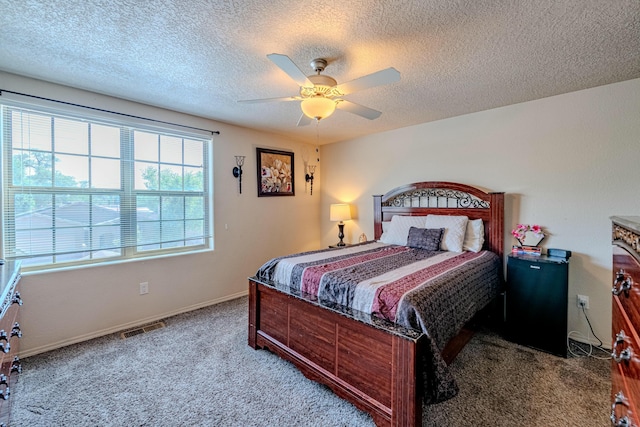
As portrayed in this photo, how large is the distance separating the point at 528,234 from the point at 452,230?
74cm

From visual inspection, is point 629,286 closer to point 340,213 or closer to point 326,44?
point 326,44

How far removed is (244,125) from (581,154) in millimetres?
3839

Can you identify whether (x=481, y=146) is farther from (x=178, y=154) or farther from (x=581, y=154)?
(x=178, y=154)

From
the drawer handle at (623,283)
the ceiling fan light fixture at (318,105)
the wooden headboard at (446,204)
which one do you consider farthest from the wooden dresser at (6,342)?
the wooden headboard at (446,204)

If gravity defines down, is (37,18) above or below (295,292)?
above

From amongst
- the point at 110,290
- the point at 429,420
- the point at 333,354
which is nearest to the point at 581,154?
the point at 429,420

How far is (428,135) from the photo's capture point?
3.80 meters

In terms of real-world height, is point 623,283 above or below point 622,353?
above

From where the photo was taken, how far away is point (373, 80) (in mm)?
1811

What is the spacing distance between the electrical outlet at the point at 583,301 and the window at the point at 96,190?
4.15 metres

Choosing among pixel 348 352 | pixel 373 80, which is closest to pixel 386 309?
pixel 348 352

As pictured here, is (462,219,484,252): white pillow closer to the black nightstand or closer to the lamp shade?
the black nightstand

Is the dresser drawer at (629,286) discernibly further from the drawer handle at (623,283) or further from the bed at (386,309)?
the bed at (386,309)

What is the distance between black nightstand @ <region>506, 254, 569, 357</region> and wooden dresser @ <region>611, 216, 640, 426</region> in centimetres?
140
